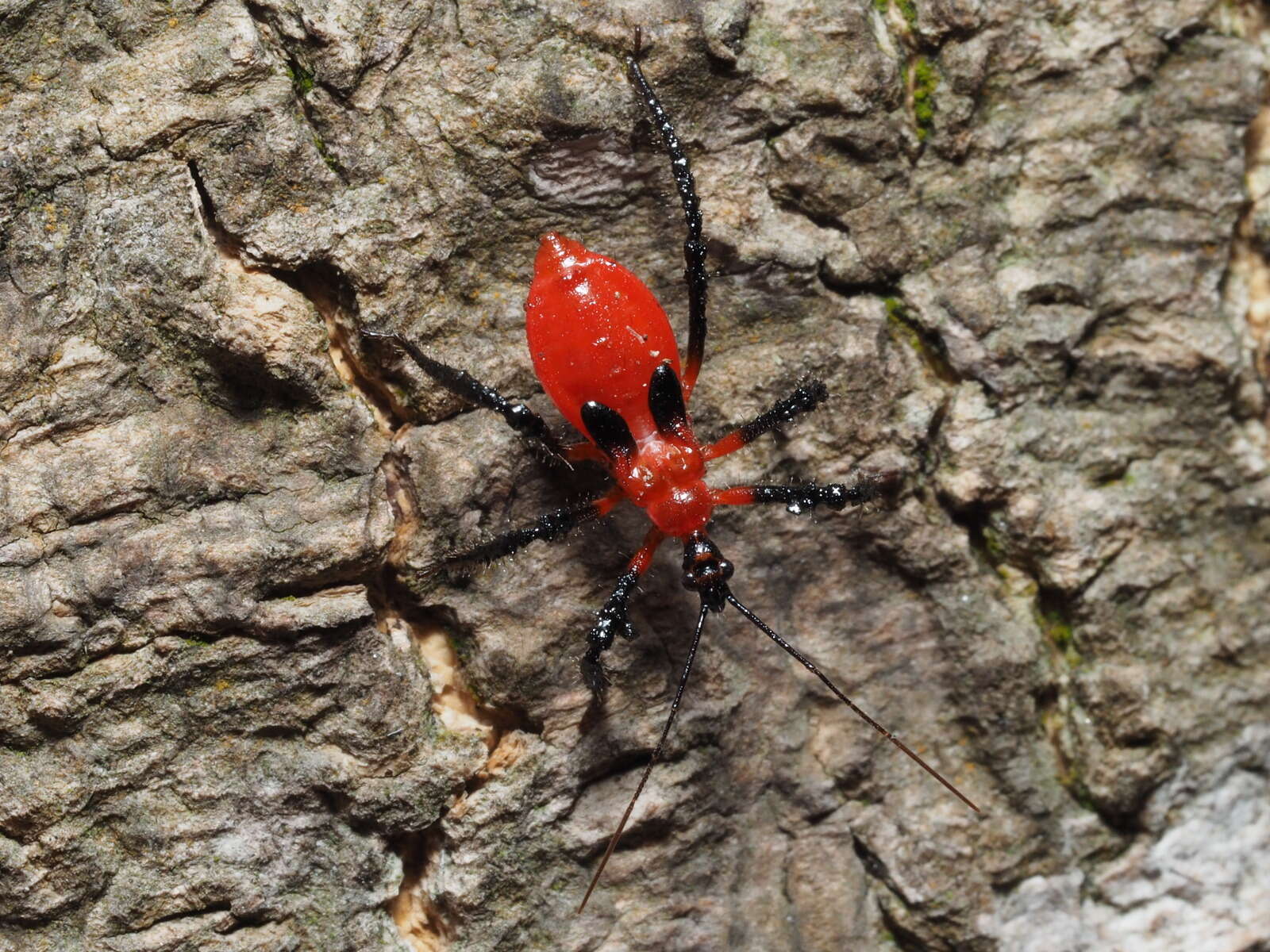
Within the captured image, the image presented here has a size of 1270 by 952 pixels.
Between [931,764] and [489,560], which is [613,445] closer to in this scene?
[489,560]

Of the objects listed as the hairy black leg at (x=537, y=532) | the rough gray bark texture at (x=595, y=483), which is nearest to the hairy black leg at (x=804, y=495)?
the rough gray bark texture at (x=595, y=483)

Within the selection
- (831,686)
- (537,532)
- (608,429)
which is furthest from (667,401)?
(831,686)

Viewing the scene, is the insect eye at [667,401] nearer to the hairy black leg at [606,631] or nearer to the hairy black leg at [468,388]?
the hairy black leg at [468,388]

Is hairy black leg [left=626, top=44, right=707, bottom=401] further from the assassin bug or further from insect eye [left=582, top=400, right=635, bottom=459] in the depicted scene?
insect eye [left=582, top=400, right=635, bottom=459]

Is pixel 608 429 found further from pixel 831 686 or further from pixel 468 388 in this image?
pixel 831 686

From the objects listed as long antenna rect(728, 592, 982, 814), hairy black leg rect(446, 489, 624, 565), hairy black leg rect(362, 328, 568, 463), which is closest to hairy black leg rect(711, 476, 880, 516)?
long antenna rect(728, 592, 982, 814)

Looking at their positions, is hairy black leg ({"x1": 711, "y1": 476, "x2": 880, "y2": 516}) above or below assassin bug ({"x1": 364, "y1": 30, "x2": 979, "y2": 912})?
below

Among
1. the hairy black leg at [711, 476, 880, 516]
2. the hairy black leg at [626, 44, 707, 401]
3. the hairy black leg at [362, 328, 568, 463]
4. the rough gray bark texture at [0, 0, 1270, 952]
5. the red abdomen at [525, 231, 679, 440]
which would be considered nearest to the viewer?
the rough gray bark texture at [0, 0, 1270, 952]
